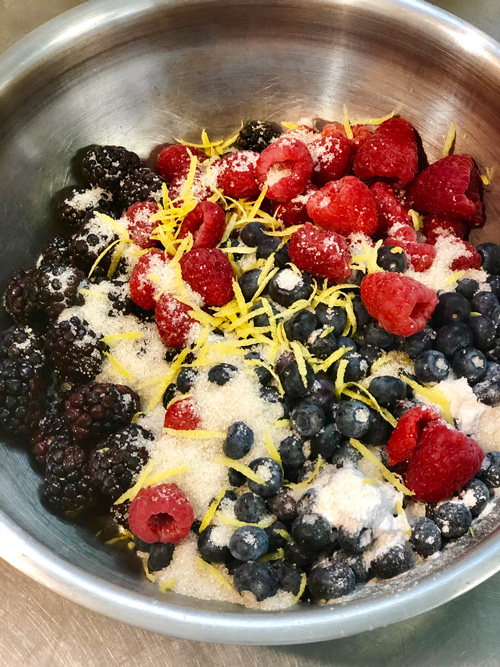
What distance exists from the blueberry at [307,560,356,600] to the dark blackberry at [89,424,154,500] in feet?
1.70

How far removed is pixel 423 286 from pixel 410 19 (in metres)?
0.93

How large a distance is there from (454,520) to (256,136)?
4.61ft

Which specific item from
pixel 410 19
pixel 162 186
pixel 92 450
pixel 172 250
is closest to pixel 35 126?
pixel 162 186

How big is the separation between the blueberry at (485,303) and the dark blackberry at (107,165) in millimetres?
1189

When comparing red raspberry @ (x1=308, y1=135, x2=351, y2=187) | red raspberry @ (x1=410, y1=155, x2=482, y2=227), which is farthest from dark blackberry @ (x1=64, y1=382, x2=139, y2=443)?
red raspberry @ (x1=410, y1=155, x2=482, y2=227)

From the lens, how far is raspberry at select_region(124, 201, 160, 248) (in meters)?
1.75

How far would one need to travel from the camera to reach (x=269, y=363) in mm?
1522

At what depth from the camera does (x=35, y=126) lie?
70.4 inches

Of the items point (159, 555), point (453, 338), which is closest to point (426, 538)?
point (453, 338)

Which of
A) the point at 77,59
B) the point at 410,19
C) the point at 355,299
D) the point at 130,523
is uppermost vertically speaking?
the point at 410,19

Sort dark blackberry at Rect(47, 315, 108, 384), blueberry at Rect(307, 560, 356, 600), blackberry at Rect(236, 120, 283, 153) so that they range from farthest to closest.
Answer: blackberry at Rect(236, 120, 283, 153) → dark blackberry at Rect(47, 315, 108, 384) → blueberry at Rect(307, 560, 356, 600)

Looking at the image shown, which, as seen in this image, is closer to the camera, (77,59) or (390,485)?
(390,485)

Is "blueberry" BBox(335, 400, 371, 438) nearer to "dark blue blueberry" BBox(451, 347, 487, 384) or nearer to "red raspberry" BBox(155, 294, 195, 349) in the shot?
"dark blue blueberry" BBox(451, 347, 487, 384)

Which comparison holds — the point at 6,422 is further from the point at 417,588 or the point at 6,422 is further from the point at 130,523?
the point at 417,588
